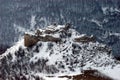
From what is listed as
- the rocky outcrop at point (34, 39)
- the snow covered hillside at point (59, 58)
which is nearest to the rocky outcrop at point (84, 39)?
the snow covered hillside at point (59, 58)

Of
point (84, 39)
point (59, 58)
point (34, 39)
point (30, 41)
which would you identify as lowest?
point (59, 58)

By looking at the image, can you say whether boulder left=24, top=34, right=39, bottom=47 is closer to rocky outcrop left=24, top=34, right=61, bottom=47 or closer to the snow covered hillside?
rocky outcrop left=24, top=34, right=61, bottom=47

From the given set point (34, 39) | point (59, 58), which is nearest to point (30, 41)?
point (34, 39)

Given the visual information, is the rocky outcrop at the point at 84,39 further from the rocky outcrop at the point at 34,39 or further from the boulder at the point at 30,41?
the boulder at the point at 30,41

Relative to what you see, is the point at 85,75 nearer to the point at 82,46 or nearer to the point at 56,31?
the point at 82,46

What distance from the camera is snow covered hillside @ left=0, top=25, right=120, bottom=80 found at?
143 feet

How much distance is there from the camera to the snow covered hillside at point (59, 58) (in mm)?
43656

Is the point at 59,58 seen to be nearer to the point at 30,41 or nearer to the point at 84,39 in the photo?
the point at 84,39

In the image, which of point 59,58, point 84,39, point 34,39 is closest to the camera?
point 59,58

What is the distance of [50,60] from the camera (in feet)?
148

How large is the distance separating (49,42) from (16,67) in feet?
15.7

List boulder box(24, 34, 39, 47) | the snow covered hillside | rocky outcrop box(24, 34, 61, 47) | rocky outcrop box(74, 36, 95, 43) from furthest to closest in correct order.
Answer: boulder box(24, 34, 39, 47), rocky outcrop box(24, 34, 61, 47), rocky outcrop box(74, 36, 95, 43), the snow covered hillside

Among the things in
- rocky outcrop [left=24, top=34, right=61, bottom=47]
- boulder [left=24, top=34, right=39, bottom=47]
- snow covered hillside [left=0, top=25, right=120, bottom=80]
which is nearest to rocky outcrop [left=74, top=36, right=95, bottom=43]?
snow covered hillside [left=0, top=25, right=120, bottom=80]

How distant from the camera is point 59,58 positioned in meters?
45.4
